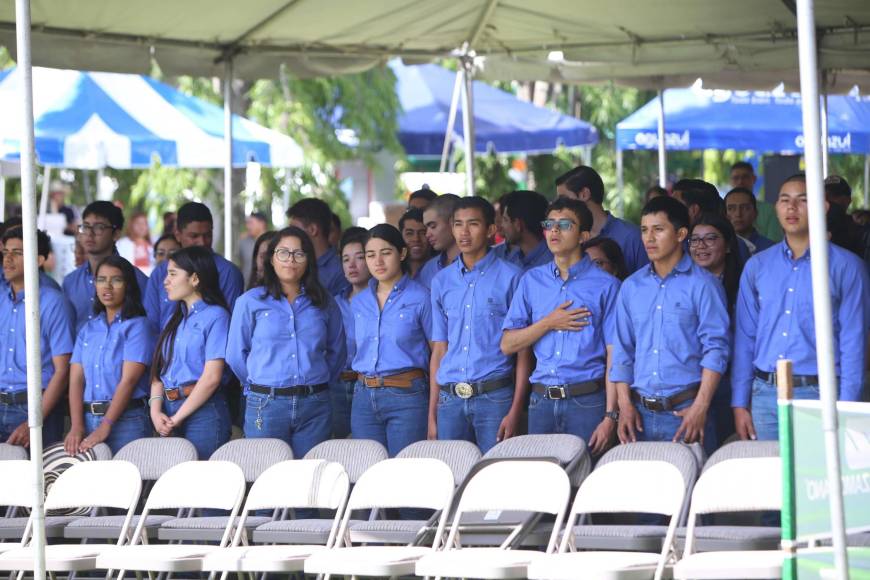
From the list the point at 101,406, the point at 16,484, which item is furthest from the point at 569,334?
the point at 16,484

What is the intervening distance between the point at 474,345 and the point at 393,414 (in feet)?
1.82

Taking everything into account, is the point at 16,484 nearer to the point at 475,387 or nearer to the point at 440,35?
the point at 475,387

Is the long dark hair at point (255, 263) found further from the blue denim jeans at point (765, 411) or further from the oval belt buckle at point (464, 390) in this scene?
the blue denim jeans at point (765, 411)

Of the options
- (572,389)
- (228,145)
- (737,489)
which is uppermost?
(228,145)

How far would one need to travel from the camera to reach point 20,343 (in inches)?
304

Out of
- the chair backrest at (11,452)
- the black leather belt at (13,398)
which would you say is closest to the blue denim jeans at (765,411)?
the chair backrest at (11,452)

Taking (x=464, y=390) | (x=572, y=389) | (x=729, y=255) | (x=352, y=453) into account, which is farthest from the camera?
(x=729, y=255)

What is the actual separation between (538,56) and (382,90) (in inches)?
334

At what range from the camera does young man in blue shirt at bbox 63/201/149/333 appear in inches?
327

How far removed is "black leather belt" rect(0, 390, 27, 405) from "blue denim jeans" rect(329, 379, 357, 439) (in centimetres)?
157

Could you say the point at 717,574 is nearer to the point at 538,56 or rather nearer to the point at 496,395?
the point at 496,395

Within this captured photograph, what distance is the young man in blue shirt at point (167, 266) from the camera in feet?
26.3

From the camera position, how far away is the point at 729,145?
15.0 meters

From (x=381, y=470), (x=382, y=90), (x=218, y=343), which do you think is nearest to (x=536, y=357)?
(x=381, y=470)
